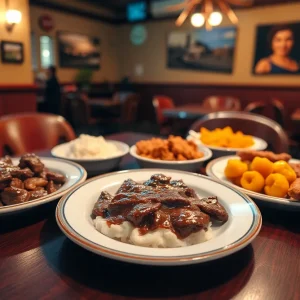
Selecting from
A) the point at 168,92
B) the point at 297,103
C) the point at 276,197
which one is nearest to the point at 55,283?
the point at 276,197

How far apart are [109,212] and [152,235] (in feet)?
0.43

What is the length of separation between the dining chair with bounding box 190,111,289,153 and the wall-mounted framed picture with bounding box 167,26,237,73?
15.0 feet

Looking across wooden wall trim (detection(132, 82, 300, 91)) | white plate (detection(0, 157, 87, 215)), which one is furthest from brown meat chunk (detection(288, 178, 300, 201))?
wooden wall trim (detection(132, 82, 300, 91))

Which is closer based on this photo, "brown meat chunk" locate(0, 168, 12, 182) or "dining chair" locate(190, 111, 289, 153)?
"brown meat chunk" locate(0, 168, 12, 182)

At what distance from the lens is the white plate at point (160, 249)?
54 centimetres

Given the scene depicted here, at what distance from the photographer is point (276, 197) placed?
0.82 m

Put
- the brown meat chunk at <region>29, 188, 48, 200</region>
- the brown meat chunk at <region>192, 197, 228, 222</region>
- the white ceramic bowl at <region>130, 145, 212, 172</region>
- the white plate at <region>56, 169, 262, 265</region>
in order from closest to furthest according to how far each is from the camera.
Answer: the white plate at <region>56, 169, 262, 265</region>
the brown meat chunk at <region>192, 197, 228, 222</region>
the brown meat chunk at <region>29, 188, 48, 200</region>
the white ceramic bowl at <region>130, 145, 212, 172</region>

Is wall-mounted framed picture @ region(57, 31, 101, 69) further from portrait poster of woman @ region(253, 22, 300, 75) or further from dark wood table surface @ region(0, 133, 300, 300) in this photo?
dark wood table surface @ region(0, 133, 300, 300)

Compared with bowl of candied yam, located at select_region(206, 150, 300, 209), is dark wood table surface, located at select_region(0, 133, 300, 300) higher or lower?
lower

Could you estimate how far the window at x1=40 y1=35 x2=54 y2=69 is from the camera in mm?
6602

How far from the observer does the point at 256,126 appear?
2041mm

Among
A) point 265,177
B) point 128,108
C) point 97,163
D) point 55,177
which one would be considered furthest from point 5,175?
point 128,108

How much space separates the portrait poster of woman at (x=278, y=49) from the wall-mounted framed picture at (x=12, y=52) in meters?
4.36

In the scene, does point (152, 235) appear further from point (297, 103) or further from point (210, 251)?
point (297, 103)
